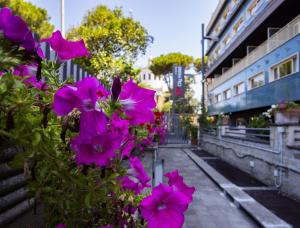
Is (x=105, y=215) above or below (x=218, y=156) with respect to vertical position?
above

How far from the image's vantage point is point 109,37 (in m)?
17.6

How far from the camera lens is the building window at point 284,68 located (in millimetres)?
13791

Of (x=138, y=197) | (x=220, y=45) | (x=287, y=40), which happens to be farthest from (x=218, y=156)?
(x=220, y=45)

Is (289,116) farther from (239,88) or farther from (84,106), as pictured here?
(239,88)

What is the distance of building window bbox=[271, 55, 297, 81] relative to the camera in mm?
13791

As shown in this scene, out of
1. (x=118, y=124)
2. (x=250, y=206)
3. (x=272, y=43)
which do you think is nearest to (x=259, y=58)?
(x=272, y=43)

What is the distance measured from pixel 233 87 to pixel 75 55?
24.0 m

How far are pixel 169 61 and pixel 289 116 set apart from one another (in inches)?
1523

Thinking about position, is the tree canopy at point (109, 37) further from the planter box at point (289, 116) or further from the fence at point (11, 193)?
the fence at point (11, 193)

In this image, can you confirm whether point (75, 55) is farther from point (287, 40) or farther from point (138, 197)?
point (287, 40)

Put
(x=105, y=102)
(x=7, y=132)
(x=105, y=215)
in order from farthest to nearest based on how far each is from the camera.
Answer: (x=105, y=215), (x=105, y=102), (x=7, y=132)

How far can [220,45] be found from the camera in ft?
105

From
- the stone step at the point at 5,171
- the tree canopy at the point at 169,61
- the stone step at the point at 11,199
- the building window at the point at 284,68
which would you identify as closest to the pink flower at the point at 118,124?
the stone step at the point at 5,171

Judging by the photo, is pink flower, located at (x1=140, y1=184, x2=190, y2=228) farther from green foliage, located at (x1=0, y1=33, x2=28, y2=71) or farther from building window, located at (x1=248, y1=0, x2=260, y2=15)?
building window, located at (x1=248, y1=0, x2=260, y2=15)
